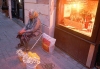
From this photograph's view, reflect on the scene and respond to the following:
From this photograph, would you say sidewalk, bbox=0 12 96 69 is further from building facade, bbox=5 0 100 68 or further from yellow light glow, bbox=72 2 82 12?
yellow light glow, bbox=72 2 82 12

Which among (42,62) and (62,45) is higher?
(62,45)

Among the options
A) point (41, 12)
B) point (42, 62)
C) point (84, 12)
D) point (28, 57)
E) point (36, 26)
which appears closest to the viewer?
point (28, 57)

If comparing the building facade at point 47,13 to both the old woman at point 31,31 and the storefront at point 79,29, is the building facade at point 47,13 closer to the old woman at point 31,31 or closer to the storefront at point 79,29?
the storefront at point 79,29

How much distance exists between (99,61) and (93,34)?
68 cm

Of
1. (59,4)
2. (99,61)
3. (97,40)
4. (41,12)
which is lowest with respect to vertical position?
(99,61)

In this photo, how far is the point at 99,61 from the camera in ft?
8.34

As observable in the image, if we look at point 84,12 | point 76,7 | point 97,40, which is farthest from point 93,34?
point 76,7

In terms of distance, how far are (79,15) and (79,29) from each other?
0.44 m

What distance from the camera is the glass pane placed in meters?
2.79

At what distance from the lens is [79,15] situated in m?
3.16

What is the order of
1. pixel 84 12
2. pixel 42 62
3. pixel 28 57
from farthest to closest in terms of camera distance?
pixel 84 12
pixel 42 62
pixel 28 57

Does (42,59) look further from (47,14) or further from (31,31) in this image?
(47,14)

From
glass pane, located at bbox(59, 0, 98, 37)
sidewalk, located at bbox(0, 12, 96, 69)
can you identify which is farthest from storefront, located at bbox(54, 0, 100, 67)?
sidewalk, located at bbox(0, 12, 96, 69)

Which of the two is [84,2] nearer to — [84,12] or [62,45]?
[84,12]
